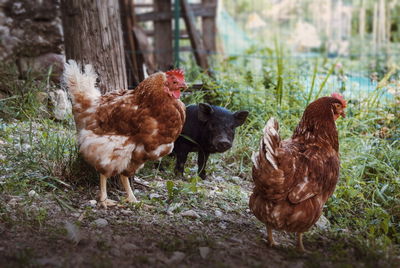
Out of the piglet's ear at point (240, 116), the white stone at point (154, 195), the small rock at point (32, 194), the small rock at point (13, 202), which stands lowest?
the white stone at point (154, 195)

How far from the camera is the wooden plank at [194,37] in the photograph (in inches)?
367

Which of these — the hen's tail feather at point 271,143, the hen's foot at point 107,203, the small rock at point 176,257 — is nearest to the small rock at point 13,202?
the hen's foot at point 107,203

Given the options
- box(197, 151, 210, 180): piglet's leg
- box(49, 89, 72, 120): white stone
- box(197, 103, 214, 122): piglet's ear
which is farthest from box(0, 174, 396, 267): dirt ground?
box(49, 89, 72, 120): white stone

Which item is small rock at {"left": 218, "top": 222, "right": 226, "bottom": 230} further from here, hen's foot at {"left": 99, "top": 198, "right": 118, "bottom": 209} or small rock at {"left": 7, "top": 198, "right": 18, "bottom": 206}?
small rock at {"left": 7, "top": 198, "right": 18, "bottom": 206}

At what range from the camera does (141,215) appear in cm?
418

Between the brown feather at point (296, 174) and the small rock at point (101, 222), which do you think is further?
the small rock at point (101, 222)

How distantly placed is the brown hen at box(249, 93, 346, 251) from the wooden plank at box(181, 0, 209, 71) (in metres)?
5.53

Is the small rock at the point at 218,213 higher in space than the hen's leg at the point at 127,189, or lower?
lower

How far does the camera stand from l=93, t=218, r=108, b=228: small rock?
382 centimetres

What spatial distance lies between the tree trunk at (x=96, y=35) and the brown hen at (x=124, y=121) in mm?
338

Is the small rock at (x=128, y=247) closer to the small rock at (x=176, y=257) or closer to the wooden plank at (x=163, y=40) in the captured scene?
the small rock at (x=176, y=257)

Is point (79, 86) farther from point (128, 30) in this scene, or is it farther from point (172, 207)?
point (128, 30)

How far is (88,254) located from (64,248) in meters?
0.19

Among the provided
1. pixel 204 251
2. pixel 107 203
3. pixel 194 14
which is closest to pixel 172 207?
pixel 107 203
